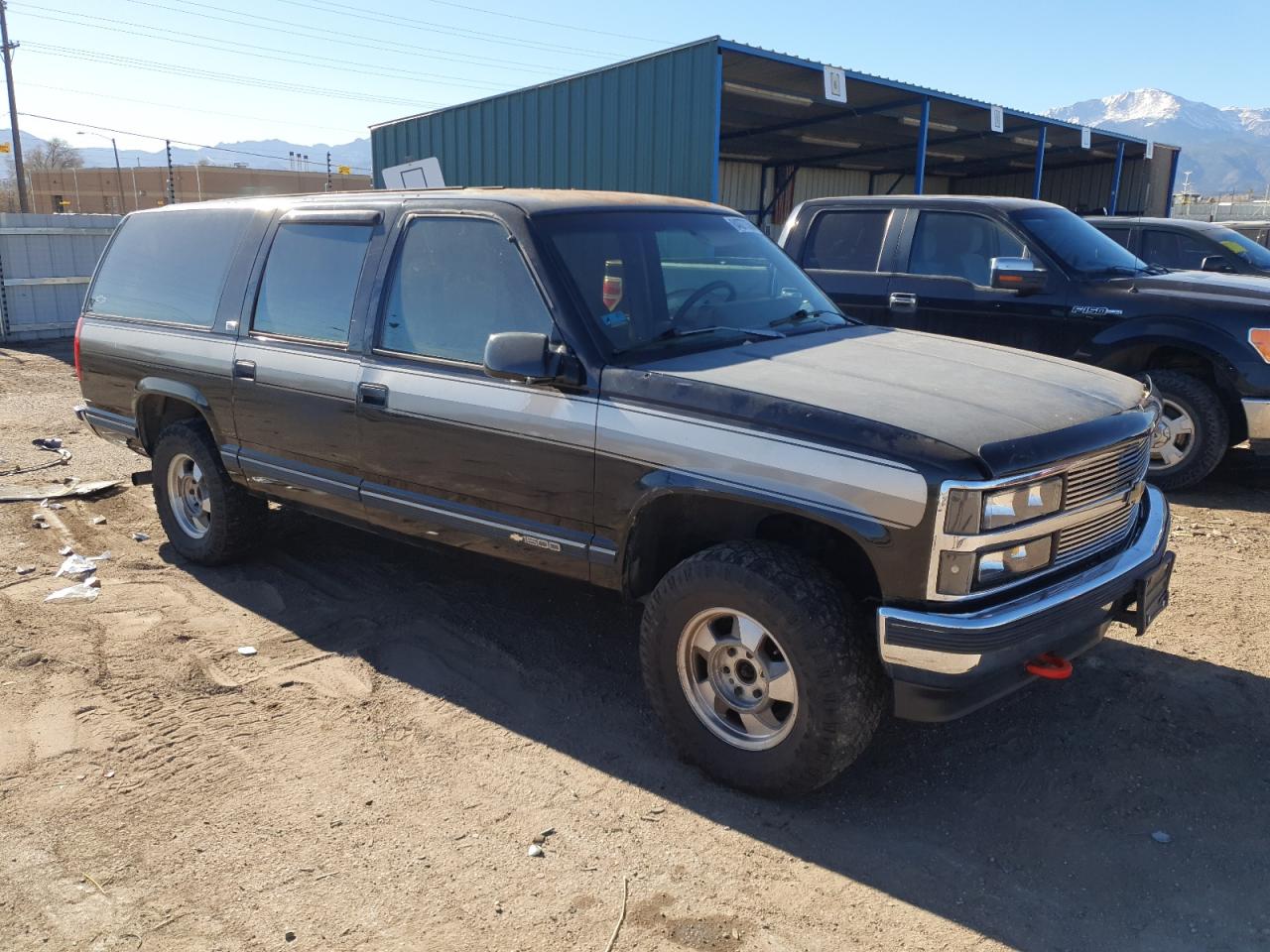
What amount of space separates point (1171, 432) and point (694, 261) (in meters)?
4.35

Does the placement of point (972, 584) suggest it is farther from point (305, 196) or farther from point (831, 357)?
point (305, 196)

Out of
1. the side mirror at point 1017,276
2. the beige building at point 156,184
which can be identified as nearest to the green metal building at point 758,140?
the side mirror at point 1017,276

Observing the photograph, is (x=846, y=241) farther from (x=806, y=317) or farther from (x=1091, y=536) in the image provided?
(x=1091, y=536)

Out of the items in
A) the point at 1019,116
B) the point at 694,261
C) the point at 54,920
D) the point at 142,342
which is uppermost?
the point at 1019,116

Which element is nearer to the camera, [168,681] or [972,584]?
[972,584]

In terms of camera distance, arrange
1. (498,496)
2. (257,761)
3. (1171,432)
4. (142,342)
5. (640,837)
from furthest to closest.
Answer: (1171,432), (142,342), (498,496), (257,761), (640,837)

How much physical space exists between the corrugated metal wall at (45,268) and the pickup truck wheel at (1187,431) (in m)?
15.1

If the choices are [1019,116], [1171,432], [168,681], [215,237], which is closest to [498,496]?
[168,681]

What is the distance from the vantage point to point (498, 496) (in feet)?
12.6

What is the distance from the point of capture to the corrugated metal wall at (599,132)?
41.3 feet

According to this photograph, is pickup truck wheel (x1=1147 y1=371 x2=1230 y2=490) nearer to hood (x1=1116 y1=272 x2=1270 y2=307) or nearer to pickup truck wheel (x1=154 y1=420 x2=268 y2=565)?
hood (x1=1116 y1=272 x2=1270 y2=307)

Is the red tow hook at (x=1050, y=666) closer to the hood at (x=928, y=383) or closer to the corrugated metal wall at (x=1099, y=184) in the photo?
the hood at (x=928, y=383)

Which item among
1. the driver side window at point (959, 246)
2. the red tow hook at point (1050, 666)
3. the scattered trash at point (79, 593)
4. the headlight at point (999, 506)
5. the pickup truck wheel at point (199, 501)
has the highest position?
the driver side window at point (959, 246)

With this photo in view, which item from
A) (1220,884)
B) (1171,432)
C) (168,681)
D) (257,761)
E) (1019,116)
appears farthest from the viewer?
(1019,116)
